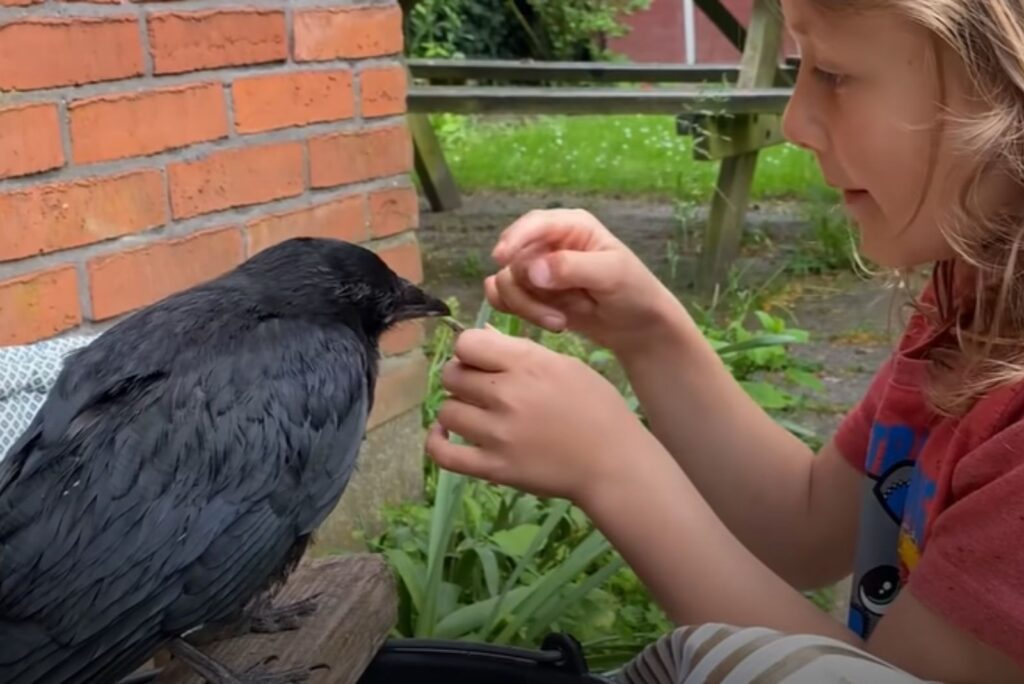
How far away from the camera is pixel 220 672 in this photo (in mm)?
1196

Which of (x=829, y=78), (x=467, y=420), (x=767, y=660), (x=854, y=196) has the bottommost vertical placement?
(x=767, y=660)

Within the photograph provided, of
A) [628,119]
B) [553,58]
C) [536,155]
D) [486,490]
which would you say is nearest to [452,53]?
[553,58]

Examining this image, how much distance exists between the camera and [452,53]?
10102 millimetres

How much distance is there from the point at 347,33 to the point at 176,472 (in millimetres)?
1375

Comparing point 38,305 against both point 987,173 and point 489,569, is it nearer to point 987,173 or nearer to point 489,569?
point 489,569

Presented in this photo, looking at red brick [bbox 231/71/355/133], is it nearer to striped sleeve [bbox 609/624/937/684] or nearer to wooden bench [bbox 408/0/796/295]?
→ striped sleeve [bbox 609/624/937/684]

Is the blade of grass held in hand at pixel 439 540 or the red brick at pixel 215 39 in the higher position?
the red brick at pixel 215 39

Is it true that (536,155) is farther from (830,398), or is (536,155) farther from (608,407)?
(608,407)

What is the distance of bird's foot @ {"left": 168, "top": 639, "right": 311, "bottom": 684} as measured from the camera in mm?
1194

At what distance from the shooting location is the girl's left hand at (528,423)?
1256 millimetres

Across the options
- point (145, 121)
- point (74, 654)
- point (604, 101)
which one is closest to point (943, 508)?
point (74, 654)

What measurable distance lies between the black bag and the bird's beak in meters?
0.34

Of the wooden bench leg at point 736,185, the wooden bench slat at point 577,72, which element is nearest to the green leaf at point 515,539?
the wooden bench leg at point 736,185

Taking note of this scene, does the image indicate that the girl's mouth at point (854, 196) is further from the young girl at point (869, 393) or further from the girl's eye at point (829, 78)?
the girl's eye at point (829, 78)
